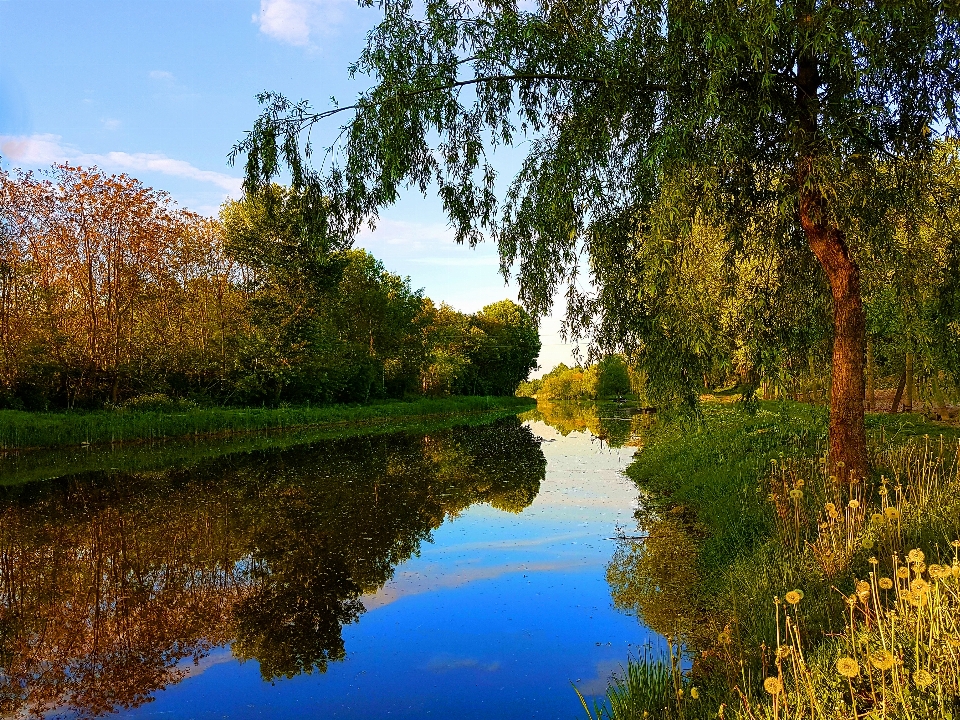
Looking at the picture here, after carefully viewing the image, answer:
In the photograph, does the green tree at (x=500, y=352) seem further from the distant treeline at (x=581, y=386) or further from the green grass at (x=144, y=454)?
the green grass at (x=144, y=454)

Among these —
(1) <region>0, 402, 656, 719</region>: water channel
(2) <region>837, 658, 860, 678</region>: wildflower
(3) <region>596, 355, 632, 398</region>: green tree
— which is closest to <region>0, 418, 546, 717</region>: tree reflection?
(1) <region>0, 402, 656, 719</region>: water channel

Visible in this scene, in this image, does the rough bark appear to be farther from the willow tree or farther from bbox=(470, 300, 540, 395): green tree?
bbox=(470, 300, 540, 395): green tree

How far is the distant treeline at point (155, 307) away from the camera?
32.3 metres

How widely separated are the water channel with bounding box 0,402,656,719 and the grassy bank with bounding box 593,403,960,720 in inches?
35.9

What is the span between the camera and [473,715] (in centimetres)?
645

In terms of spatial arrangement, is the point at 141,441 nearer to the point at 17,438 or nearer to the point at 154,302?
the point at 17,438

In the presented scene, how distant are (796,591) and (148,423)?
105 feet

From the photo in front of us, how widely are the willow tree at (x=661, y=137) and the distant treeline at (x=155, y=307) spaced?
1402 cm

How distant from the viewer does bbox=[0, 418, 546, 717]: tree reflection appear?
7.61m

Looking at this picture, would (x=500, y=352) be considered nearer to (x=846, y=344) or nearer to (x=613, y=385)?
(x=613, y=385)

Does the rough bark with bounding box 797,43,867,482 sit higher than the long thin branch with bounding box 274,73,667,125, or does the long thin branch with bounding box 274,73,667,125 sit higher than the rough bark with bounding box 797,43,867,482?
the long thin branch with bounding box 274,73,667,125

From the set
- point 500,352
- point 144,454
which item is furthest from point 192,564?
point 500,352

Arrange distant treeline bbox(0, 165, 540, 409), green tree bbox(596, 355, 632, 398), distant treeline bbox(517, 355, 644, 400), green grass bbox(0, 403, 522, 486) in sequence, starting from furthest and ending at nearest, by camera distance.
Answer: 1. distant treeline bbox(517, 355, 644, 400)
2. green tree bbox(596, 355, 632, 398)
3. distant treeline bbox(0, 165, 540, 409)
4. green grass bbox(0, 403, 522, 486)

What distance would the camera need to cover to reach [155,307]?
38156mm
